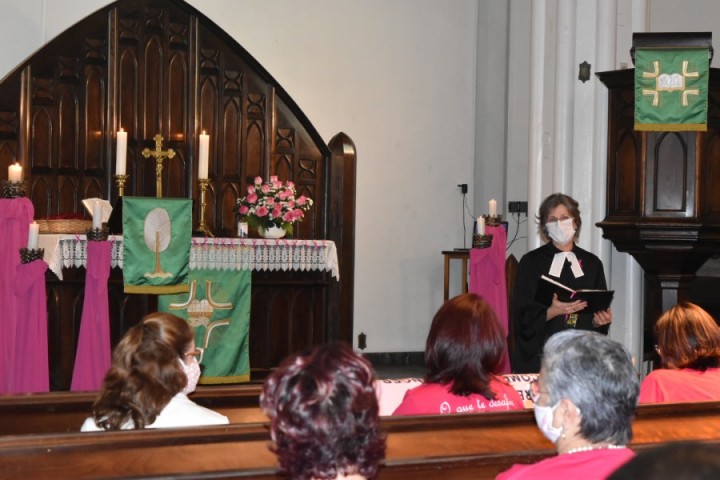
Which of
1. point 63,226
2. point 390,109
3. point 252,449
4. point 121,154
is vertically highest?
point 390,109

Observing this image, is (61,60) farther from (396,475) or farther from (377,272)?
(396,475)

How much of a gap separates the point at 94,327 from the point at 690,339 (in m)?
4.43

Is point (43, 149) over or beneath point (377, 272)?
over

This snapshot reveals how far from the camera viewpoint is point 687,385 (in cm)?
406

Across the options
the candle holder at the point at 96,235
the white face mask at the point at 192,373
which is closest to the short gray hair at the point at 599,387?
the white face mask at the point at 192,373

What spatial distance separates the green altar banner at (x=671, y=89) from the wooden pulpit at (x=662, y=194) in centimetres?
18

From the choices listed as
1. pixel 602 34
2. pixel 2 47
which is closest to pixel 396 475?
pixel 602 34

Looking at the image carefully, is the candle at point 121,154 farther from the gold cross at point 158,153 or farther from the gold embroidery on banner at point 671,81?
the gold embroidery on banner at point 671,81

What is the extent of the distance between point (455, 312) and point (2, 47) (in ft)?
25.5

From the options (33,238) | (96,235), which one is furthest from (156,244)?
(33,238)

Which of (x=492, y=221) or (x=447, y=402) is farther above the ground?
(x=492, y=221)

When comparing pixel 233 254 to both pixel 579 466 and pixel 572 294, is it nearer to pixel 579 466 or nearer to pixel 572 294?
pixel 572 294

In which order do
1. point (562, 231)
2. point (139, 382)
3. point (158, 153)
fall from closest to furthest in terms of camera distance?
point (139, 382) → point (562, 231) → point (158, 153)

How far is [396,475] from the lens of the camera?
2.78 metres
